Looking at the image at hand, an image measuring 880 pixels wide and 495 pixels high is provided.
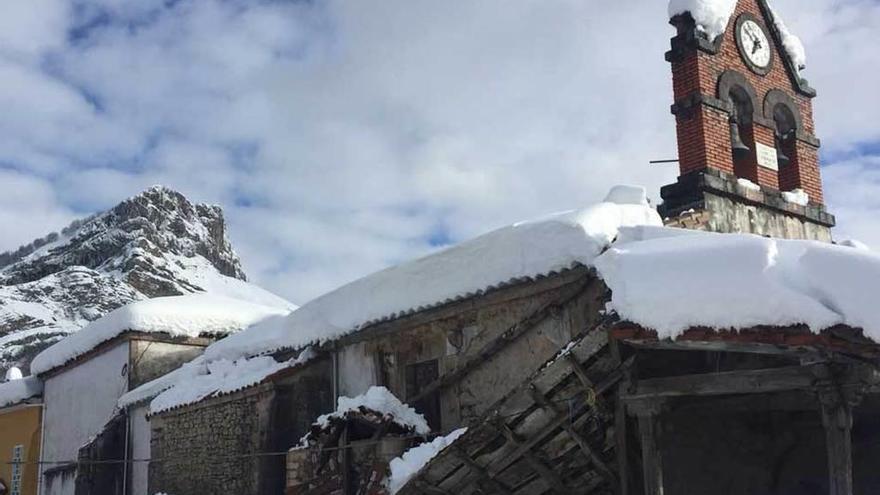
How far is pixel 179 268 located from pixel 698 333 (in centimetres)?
7206

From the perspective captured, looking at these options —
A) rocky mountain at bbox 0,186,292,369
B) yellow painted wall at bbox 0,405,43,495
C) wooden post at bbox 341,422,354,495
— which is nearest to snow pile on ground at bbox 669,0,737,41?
wooden post at bbox 341,422,354,495

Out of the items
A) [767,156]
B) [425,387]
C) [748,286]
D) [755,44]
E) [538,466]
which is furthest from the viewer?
[755,44]

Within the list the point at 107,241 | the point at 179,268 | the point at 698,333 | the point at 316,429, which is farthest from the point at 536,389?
the point at 107,241

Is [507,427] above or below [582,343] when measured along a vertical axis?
below

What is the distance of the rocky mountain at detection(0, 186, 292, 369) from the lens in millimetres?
60188

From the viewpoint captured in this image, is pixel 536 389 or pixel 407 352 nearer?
pixel 536 389

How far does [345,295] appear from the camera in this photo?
14461 millimetres

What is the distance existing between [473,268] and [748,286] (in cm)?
510

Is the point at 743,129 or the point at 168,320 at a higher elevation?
the point at 743,129

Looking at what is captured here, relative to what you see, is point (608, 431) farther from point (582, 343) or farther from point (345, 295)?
point (345, 295)

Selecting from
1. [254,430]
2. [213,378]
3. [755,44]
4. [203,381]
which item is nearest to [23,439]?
[203,381]

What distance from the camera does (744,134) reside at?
13.5 m

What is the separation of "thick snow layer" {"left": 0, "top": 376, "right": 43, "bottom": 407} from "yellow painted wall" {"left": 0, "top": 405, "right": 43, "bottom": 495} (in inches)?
9.1

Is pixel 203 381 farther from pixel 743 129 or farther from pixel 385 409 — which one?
pixel 743 129
